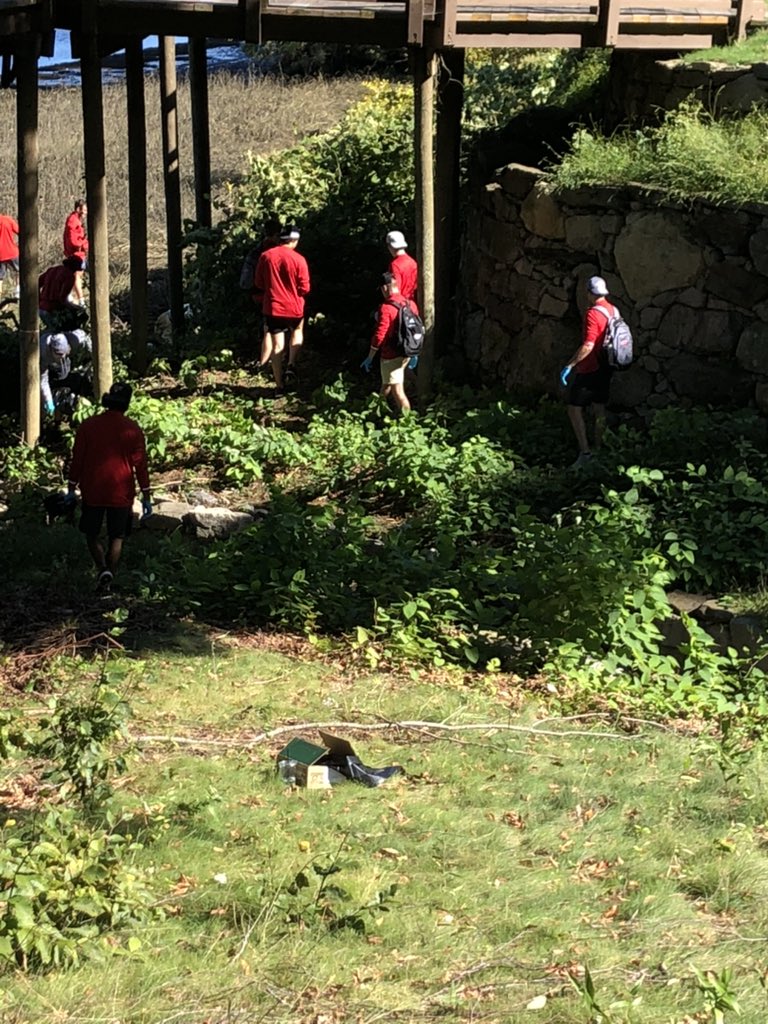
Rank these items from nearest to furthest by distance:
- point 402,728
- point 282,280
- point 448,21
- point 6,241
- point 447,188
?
point 402,728
point 448,21
point 282,280
point 447,188
point 6,241

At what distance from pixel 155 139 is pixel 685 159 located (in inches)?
541

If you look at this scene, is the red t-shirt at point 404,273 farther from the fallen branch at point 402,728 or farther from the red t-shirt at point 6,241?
the fallen branch at point 402,728

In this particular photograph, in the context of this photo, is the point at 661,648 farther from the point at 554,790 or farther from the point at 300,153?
Result: the point at 300,153

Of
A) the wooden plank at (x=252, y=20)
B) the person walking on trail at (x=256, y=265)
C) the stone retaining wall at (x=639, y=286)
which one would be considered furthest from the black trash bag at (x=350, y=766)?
the person walking on trail at (x=256, y=265)

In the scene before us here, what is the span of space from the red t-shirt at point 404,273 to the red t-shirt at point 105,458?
13.9ft

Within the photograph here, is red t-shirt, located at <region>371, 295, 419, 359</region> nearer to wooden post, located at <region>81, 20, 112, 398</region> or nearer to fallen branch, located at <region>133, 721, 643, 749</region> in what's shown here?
wooden post, located at <region>81, 20, 112, 398</region>

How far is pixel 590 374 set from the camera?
10477 mm

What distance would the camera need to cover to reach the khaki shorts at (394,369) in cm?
1162

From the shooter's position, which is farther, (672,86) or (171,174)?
(171,174)

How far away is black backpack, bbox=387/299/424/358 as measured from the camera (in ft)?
37.8

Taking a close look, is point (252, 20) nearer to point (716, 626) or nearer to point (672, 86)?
point (672, 86)

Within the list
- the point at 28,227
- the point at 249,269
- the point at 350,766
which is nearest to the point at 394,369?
the point at 249,269

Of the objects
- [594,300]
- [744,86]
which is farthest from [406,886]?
[744,86]

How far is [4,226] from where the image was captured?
1566 cm
